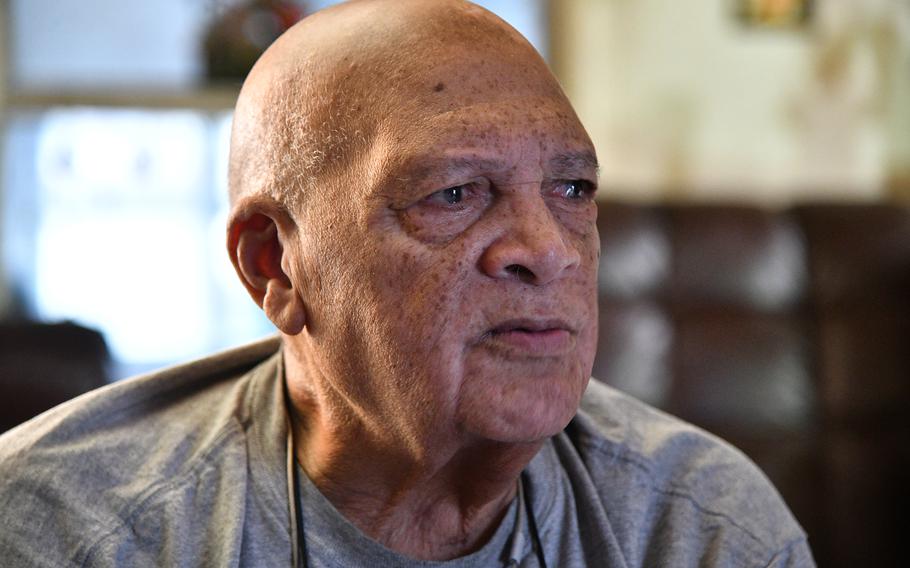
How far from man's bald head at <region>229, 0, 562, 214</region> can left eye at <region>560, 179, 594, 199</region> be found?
0.33 ft

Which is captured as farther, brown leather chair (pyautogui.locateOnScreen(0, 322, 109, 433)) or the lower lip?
brown leather chair (pyautogui.locateOnScreen(0, 322, 109, 433))

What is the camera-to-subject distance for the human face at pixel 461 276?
1.07 m

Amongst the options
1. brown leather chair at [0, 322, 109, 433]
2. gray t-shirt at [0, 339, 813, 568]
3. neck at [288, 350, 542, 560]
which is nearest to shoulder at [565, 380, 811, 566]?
gray t-shirt at [0, 339, 813, 568]

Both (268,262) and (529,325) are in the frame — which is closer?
(529,325)

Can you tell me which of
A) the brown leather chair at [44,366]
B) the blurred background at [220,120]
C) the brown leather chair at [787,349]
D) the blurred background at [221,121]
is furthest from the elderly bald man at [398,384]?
the blurred background at [220,120]

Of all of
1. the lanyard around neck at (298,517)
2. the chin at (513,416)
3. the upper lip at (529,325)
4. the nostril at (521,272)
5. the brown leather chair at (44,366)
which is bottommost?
the brown leather chair at (44,366)

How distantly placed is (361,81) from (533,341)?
0.34m

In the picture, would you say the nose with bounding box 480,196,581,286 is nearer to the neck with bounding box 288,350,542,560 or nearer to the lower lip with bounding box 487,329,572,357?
the lower lip with bounding box 487,329,572,357

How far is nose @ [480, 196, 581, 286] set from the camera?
1074 mm

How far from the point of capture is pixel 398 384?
1.10 meters

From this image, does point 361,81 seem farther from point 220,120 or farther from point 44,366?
point 220,120

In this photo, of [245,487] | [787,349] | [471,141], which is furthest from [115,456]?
[787,349]

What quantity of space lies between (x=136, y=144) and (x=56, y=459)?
2681 mm

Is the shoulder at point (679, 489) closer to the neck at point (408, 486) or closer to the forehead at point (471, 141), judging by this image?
the neck at point (408, 486)
